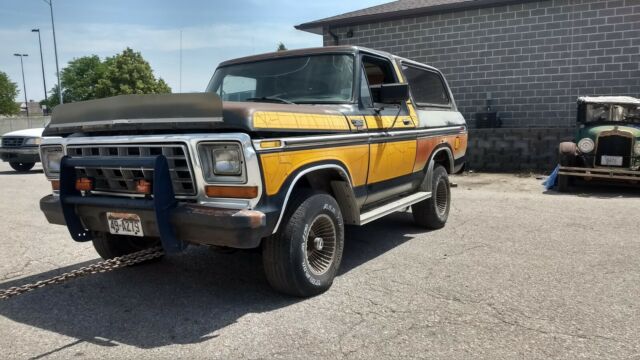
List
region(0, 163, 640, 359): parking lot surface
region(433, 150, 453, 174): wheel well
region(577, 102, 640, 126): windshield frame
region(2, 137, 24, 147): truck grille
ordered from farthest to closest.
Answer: region(2, 137, 24, 147): truck grille → region(577, 102, 640, 126): windshield frame → region(433, 150, 453, 174): wheel well → region(0, 163, 640, 359): parking lot surface

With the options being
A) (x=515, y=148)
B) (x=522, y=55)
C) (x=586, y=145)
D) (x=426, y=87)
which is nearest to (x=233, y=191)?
(x=426, y=87)

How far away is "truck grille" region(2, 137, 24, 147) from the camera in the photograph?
13422 mm

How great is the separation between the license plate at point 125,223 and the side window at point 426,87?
3371 millimetres

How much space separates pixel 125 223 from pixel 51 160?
3.64 ft

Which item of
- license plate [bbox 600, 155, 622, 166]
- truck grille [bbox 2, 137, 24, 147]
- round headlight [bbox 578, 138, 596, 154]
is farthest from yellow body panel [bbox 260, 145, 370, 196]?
truck grille [bbox 2, 137, 24, 147]

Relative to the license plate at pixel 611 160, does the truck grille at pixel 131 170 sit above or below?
above

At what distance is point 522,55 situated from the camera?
1279cm

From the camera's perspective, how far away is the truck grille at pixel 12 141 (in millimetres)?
13422

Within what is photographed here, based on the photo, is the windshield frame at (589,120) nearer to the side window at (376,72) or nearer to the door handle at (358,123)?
the side window at (376,72)

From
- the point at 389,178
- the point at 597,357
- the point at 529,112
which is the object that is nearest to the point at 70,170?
the point at 389,178

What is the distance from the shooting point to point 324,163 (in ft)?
12.7

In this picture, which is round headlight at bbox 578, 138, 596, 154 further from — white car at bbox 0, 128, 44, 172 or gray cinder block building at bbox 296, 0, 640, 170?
white car at bbox 0, 128, 44, 172

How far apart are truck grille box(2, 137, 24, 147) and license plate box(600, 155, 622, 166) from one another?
1368cm

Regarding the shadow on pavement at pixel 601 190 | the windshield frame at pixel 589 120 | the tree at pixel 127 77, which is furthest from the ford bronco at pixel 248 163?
the tree at pixel 127 77
